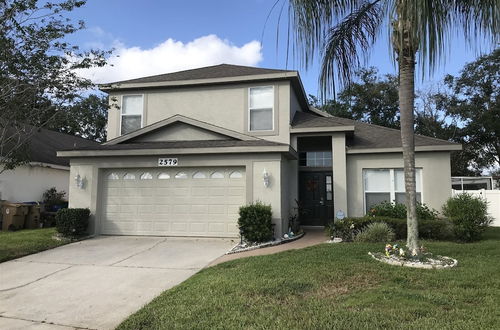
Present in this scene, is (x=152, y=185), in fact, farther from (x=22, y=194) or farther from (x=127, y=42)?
(x=22, y=194)

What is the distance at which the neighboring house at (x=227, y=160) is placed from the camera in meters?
11.0

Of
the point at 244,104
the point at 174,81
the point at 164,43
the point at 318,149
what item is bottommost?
the point at 318,149

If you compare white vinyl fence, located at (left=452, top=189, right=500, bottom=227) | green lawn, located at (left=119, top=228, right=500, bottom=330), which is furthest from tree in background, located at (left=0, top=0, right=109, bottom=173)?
white vinyl fence, located at (left=452, top=189, right=500, bottom=227)

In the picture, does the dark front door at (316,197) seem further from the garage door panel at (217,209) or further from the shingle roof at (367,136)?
the garage door panel at (217,209)

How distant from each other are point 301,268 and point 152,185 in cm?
662

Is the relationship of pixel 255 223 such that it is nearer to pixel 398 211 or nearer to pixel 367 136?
pixel 398 211

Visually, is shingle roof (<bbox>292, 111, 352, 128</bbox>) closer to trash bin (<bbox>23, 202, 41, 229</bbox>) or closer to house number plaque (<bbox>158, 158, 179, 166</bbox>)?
house number plaque (<bbox>158, 158, 179, 166</bbox>)

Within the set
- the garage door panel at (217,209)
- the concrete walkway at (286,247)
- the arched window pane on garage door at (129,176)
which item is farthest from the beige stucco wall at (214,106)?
the concrete walkway at (286,247)

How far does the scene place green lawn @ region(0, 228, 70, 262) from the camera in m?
8.86

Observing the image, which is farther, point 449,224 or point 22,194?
point 22,194

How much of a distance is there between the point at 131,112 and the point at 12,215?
5.87 meters

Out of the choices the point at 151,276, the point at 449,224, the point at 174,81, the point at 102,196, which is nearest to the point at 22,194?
the point at 102,196

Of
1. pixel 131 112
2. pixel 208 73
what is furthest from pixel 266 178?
pixel 131 112

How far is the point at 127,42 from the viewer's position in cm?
1146
